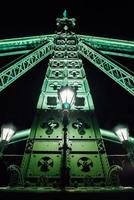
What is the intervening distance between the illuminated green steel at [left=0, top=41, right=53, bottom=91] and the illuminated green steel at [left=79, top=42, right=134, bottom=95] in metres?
1.92

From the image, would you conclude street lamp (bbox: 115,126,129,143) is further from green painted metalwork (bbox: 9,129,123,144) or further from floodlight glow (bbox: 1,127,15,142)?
floodlight glow (bbox: 1,127,15,142)

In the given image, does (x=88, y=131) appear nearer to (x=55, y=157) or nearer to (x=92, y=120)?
(x=92, y=120)

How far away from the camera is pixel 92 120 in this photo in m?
10.4

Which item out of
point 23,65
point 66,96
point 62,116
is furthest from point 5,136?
point 23,65

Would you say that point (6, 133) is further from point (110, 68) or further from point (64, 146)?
point (110, 68)

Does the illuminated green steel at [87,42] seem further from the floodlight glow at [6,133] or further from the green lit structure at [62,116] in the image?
the floodlight glow at [6,133]

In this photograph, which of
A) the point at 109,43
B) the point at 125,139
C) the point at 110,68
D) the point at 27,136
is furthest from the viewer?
the point at 109,43

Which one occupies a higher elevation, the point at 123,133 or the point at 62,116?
the point at 62,116

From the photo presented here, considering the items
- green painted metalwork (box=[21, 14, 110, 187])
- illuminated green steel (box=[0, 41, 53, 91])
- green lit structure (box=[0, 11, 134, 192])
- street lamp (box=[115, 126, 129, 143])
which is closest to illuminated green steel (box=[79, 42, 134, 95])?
green lit structure (box=[0, 11, 134, 192])

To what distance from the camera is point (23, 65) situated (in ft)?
44.9

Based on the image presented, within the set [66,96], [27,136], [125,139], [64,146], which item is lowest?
[64,146]

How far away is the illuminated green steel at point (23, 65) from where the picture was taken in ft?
41.1

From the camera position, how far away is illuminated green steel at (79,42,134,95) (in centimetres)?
1264

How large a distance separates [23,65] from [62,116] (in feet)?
17.9
